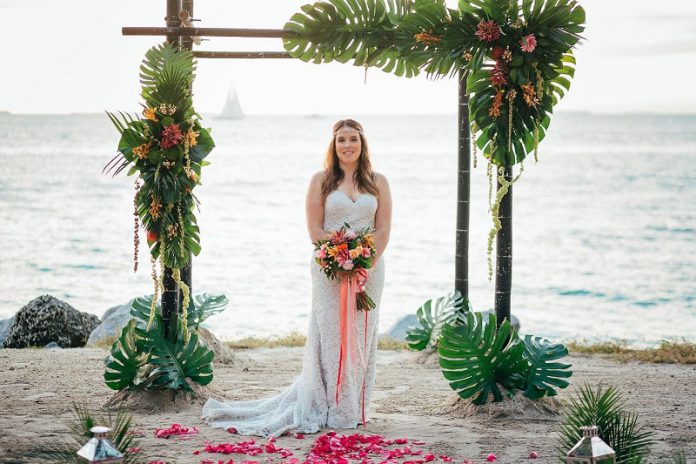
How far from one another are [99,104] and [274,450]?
129 feet

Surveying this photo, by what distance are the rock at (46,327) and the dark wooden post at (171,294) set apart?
4810 mm

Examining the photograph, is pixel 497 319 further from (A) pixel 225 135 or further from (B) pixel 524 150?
(A) pixel 225 135

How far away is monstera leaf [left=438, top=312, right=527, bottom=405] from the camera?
744 cm

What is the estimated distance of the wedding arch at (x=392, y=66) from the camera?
7289 millimetres

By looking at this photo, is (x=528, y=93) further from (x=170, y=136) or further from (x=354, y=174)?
(x=170, y=136)

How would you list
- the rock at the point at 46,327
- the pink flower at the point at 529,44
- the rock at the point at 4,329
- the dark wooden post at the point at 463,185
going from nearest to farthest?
the pink flower at the point at 529,44 < the dark wooden post at the point at 463,185 < the rock at the point at 46,327 < the rock at the point at 4,329

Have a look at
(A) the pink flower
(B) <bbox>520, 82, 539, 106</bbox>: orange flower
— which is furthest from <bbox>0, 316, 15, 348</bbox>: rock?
(A) the pink flower

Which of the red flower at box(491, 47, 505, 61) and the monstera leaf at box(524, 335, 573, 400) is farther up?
the red flower at box(491, 47, 505, 61)

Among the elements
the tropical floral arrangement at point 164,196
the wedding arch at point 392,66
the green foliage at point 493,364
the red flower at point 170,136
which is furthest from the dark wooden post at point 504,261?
the red flower at point 170,136

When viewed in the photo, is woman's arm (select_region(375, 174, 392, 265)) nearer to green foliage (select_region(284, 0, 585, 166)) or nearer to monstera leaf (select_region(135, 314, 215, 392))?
green foliage (select_region(284, 0, 585, 166))

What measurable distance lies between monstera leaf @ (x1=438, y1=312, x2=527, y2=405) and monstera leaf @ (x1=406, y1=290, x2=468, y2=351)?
2.19 metres

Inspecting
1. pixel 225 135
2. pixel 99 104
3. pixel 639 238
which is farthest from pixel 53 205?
pixel 225 135

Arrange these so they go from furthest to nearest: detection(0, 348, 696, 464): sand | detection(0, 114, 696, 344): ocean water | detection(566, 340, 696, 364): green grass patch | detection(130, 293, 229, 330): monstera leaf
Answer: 1. detection(0, 114, 696, 344): ocean water
2. detection(566, 340, 696, 364): green grass patch
3. detection(130, 293, 229, 330): monstera leaf
4. detection(0, 348, 696, 464): sand

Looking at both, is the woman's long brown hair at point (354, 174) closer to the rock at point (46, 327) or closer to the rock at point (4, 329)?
the rock at point (46, 327)
